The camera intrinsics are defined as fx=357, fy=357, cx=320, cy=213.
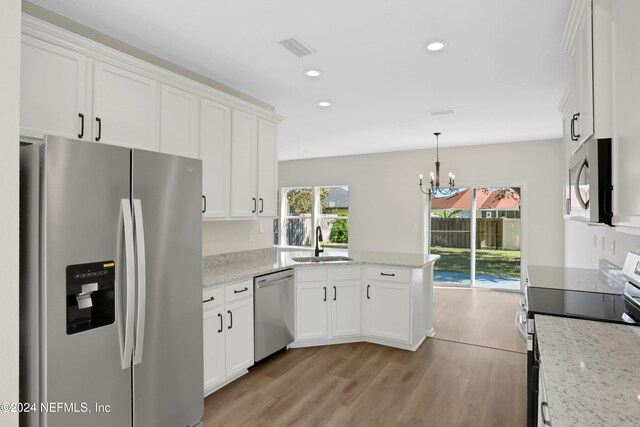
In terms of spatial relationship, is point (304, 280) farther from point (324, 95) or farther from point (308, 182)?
point (308, 182)

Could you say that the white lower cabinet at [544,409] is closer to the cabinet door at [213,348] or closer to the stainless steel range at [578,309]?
the stainless steel range at [578,309]

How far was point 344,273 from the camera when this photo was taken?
12.2 feet

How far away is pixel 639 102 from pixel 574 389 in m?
0.87

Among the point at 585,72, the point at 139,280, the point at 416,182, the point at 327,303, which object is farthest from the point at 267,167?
the point at 416,182

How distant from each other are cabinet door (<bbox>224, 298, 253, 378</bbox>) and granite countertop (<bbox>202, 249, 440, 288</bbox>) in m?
0.23

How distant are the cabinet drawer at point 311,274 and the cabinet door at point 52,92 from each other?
7.00 feet

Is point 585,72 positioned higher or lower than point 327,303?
higher

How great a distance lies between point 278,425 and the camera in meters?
2.33

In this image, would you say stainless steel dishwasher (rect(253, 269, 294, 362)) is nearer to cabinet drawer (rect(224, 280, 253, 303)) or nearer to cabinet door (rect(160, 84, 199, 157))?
cabinet drawer (rect(224, 280, 253, 303))

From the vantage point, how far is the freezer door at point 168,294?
201cm

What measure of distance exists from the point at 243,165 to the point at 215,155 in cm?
38

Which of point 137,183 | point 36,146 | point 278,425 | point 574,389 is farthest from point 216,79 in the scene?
point 574,389

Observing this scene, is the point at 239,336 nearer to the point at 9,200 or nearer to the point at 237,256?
the point at 237,256

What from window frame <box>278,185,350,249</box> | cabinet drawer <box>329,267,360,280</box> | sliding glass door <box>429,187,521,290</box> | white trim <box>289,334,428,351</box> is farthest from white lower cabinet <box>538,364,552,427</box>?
window frame <box>278,185,350,249</box>
